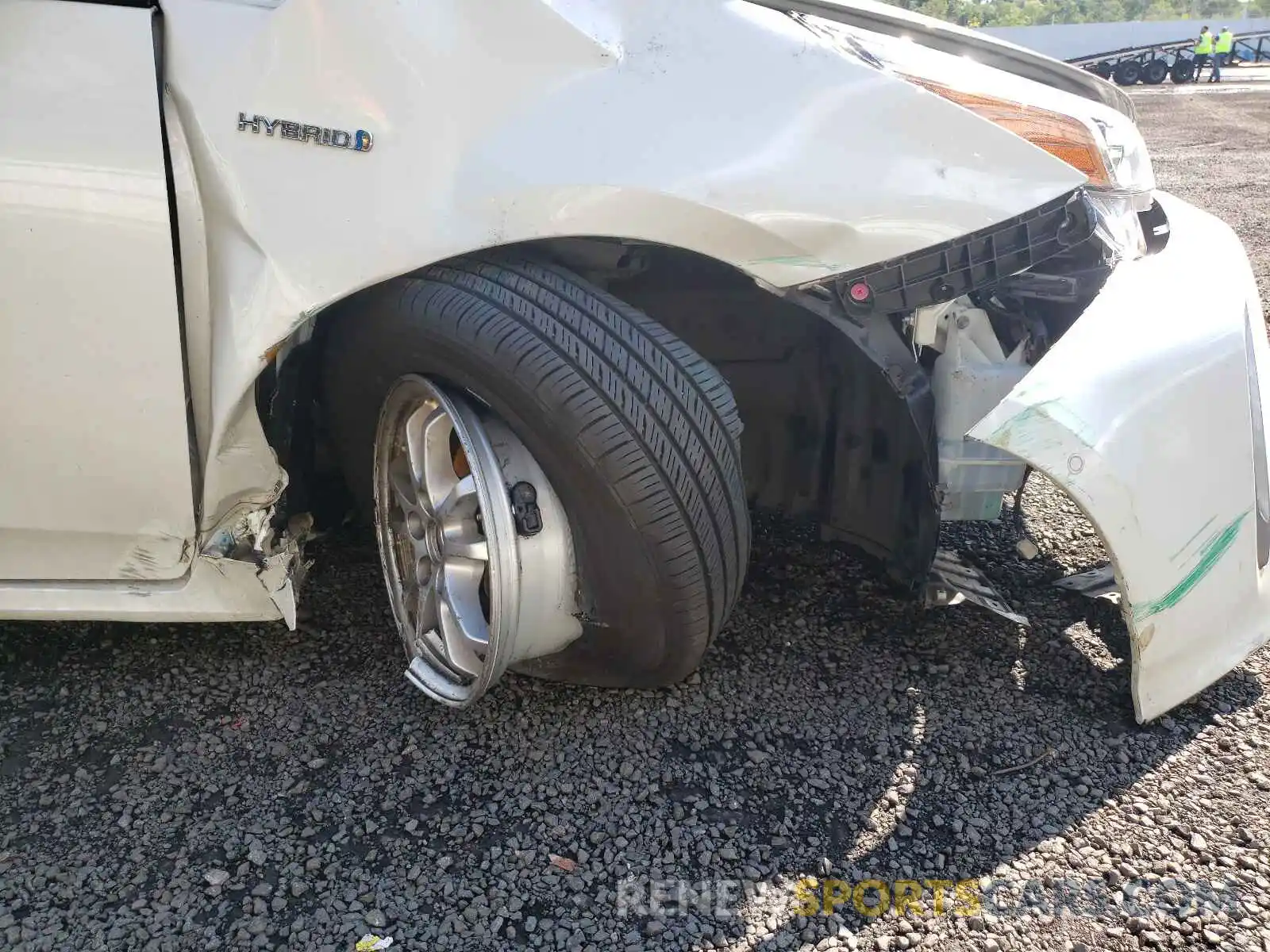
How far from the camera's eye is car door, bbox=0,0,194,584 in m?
1.71

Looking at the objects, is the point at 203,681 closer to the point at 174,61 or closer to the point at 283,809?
the point at 283,809

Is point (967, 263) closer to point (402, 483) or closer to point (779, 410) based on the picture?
point (779, 410)

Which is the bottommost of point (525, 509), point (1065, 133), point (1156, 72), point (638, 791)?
point (1156, 72)

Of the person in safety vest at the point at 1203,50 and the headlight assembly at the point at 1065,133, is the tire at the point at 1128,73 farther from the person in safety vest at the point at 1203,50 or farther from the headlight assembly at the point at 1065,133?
the headlight assembly at the point at 1065,133

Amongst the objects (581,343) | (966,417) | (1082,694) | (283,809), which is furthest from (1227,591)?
(283,809)

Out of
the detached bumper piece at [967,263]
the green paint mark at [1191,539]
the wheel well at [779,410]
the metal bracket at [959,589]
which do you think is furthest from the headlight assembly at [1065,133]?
the metal bracket at [959,589]

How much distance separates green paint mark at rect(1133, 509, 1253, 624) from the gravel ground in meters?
0.34

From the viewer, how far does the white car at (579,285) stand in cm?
170

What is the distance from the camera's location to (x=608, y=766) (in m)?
1.96

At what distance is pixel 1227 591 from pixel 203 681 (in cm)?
211

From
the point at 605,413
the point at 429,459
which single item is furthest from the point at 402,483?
the point at 605,413

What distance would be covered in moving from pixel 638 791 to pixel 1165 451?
44.3 inches

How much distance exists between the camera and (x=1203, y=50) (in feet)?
77.8

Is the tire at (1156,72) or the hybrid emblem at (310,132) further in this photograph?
the tire at (1156,72)
